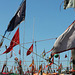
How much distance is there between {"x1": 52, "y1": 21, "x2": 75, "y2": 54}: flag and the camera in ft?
37.0

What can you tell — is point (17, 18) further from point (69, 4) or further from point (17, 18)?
point (69, 4)

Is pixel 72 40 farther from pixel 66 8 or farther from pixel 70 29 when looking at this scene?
pixel 66 8

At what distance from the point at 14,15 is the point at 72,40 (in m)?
7.20

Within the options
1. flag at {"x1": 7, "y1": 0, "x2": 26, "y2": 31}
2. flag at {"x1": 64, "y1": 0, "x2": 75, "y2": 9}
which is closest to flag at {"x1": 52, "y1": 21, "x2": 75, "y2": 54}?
flag at {"x1": 64, "y1": 0, "x2": 75, "y2": 9}

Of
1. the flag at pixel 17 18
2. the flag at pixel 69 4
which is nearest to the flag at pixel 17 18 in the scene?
the flag at pixel 17 18

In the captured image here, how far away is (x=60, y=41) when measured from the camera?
1146cm

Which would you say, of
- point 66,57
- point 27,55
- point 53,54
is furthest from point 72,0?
Result: point 66,57

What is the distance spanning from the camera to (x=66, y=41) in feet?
37.6

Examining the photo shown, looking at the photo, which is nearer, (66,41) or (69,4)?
(69,4)

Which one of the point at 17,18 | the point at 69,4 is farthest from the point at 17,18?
the point at 69,4

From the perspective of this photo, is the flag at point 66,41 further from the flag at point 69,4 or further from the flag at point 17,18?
the flag at point 17,18

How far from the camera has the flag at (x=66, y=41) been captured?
11.3m

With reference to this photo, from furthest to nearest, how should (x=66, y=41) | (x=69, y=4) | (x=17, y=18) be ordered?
(x=17, y=18) < (x=66, y=41) < (x=69, y=4)

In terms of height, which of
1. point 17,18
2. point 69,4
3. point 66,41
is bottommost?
point 66,41
